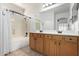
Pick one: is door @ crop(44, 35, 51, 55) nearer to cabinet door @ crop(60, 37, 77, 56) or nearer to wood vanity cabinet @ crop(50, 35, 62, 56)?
wood vanity cabinet @ crop(50, 35, 62, 56)

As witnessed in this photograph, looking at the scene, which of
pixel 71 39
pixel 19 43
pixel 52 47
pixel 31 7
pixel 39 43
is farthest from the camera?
pixel 39 43

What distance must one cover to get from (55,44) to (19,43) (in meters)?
0.82

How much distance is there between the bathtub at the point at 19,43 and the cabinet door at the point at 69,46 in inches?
30.6

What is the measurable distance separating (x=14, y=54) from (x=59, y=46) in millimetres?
947

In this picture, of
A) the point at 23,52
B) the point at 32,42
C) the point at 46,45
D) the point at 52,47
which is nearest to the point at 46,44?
the point at 46,45

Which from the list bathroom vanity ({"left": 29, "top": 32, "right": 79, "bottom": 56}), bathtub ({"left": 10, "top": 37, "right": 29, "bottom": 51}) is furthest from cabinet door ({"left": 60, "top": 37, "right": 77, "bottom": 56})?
bathtub ({"left": 10, "top": 37, "right": 29, "bottom": 51})

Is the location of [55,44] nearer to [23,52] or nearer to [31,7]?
[23,52]

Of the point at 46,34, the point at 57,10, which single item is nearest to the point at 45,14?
the point at 57,10

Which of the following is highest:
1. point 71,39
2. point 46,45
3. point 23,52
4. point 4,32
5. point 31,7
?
point 31,7

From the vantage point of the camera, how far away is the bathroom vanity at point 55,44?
1.84 metres

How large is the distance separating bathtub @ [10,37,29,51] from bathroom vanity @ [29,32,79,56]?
0.39 feet

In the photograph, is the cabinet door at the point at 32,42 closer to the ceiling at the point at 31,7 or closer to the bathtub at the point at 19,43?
the bathtub at the point at 19,43

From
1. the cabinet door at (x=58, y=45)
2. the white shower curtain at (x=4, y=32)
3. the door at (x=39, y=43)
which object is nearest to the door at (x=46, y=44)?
the door at (x=39, y=43)

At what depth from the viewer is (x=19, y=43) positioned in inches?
88.2
